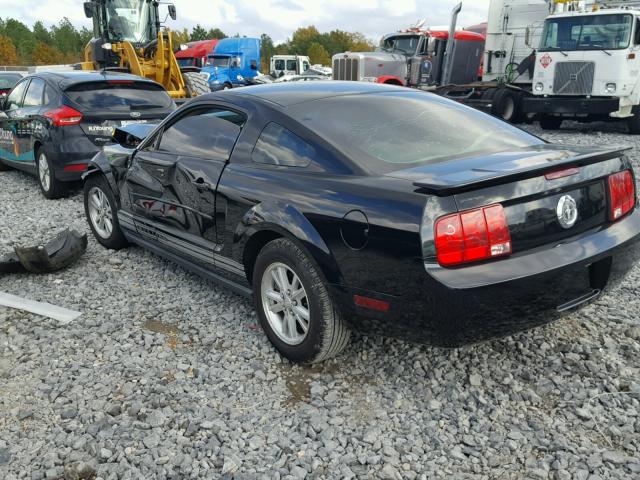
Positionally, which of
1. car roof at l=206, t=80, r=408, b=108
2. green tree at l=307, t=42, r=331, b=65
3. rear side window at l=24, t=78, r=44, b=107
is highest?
green tree at l=307, t=42, r=331, b=65

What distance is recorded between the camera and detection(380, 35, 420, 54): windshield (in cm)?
1658

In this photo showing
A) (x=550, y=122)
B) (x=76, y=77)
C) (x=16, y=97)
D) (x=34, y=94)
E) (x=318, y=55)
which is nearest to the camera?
(x=76, y=77)

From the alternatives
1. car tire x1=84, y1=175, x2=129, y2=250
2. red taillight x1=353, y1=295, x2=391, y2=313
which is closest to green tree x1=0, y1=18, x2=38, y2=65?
car tire x1=84, y1=175, x2=129, y2=250

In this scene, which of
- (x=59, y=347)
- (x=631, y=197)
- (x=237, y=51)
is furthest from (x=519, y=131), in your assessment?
(x=237, y=51)

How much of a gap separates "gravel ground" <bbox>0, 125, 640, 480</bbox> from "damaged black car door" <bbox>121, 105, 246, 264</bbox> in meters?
0.56

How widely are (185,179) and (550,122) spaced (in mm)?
12870

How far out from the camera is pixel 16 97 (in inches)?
320

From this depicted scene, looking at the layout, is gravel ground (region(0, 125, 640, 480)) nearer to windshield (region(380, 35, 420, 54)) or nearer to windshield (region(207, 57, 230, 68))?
windshield (region(380, 35, 420, 54))

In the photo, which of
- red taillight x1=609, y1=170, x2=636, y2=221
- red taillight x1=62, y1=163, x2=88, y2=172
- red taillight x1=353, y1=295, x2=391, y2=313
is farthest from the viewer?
red taillight x1=62, y1=163, x2=88, y2=172

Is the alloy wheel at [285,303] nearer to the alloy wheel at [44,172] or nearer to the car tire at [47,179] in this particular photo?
the car tire at [47,179]

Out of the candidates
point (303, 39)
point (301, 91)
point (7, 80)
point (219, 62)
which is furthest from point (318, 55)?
point (301, 91)

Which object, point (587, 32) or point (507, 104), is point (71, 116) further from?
point (507, 104)

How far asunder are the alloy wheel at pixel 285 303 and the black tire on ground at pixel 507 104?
12.4m

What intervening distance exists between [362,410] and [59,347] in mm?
1907
